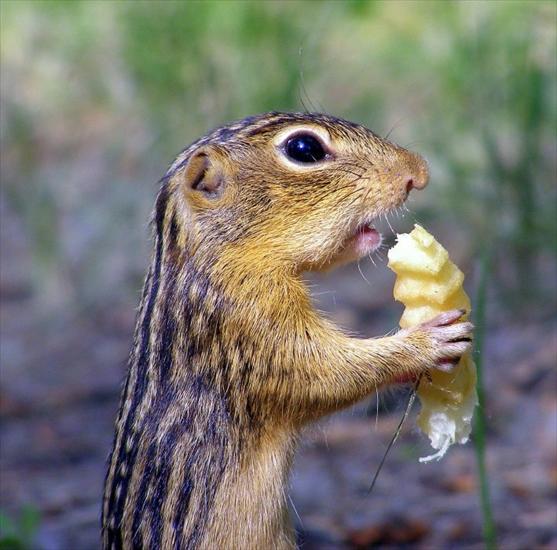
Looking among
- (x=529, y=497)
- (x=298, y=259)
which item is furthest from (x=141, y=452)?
(x=529, y=497)

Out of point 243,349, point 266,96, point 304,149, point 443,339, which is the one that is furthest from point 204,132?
point 443,339

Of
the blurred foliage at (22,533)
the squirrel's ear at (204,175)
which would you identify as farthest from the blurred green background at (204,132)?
the squirrel's ear at (204,175)

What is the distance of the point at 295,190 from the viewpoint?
336 centimetres

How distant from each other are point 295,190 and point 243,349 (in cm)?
50

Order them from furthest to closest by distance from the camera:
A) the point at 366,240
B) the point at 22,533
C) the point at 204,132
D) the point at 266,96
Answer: the point at 204,132
the point at 266,96
the point at 22,533
the point at 366,240

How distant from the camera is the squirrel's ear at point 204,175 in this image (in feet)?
11.0

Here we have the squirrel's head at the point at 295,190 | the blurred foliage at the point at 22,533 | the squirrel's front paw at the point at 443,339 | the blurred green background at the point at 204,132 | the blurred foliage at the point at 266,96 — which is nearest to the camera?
the squirrel's front paw at the point at 443,339

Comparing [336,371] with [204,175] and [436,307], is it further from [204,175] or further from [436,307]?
[204,175]

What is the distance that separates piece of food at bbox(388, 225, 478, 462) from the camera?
10.3 feet

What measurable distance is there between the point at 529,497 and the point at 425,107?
10.4 feet

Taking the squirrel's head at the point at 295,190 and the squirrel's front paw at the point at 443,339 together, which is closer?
the squirrel's front paw at the point at 443,339

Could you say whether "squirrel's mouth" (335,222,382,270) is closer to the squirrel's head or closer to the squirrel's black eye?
the squirrel's head

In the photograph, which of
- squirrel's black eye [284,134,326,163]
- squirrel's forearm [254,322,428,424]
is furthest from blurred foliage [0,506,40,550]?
squirrel's black eye [284,134,326,163]

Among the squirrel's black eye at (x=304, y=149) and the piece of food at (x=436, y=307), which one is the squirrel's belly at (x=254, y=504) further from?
the squirrel's black eye at (x=304, y=149)
